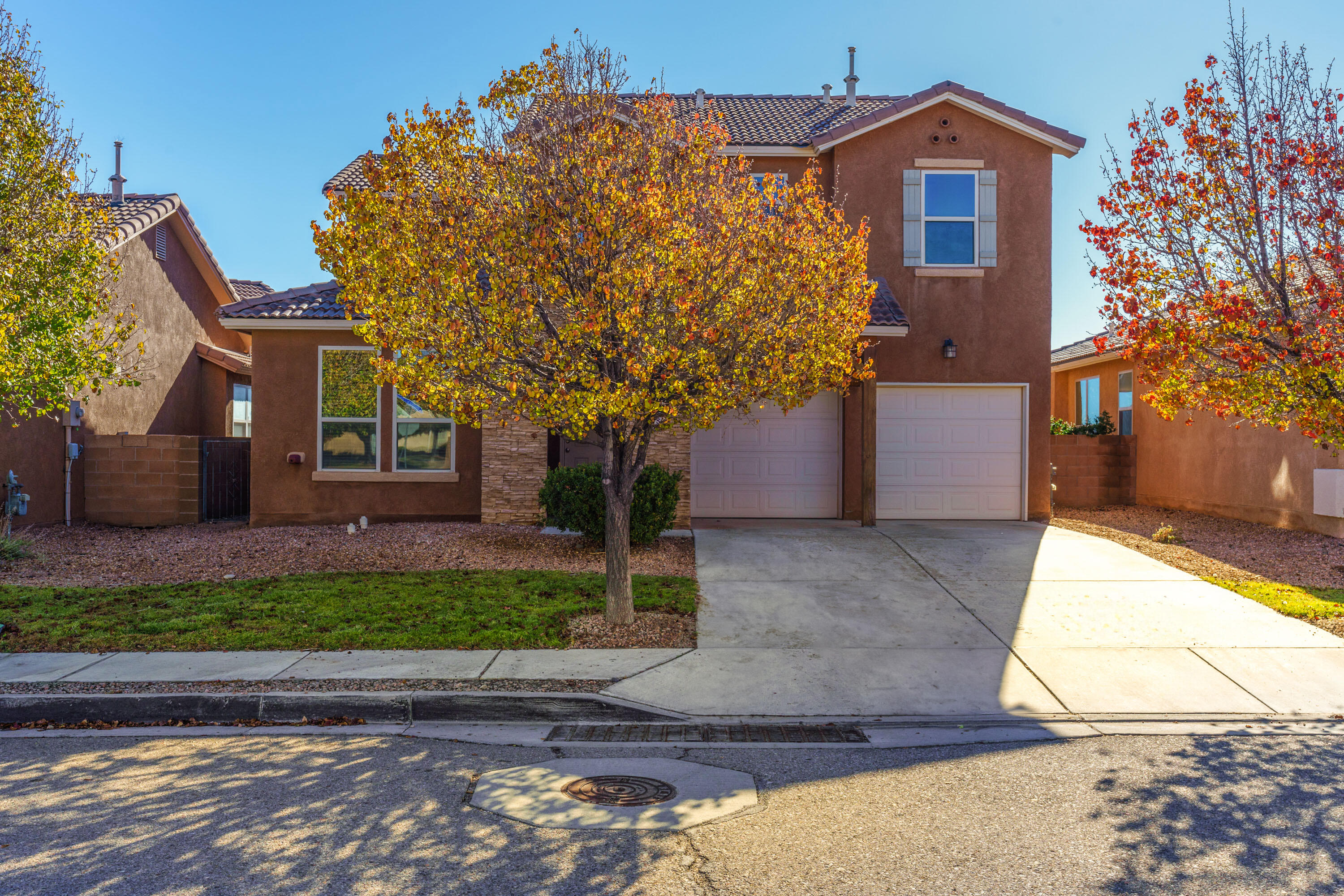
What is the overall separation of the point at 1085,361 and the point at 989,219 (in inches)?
283

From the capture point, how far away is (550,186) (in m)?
7.25

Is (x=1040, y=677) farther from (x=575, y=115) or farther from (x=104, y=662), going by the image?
(x=104, y=662)

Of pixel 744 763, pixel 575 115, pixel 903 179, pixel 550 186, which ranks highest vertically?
pixel 903 179

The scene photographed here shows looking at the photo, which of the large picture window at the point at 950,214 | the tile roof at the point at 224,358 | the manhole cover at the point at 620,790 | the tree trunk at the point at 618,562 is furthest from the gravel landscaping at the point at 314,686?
the tile roof at the point at 224,358

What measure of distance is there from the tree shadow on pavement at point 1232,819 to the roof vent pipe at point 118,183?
19710 millimetres

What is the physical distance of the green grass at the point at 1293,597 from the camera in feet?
27.8

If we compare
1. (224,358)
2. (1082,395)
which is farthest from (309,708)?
(1082,395)

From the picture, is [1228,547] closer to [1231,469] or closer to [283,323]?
[1231,469]

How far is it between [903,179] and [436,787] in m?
12.1

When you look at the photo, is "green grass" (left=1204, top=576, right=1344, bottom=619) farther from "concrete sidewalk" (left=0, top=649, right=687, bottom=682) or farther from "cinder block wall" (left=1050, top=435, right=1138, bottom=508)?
"cinder block wall" (left=1050, top=435, right=1138, bottom=508)

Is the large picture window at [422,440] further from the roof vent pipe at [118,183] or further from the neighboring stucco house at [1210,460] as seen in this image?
the neighboring stucco house at [1210,460]

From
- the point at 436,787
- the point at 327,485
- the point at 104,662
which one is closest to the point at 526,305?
the point at 436,787

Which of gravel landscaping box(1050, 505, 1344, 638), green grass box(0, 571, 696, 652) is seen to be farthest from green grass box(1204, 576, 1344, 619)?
green grass box(0, 571, 696, 652)

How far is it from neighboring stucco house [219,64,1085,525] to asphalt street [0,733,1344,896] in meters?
8.89
